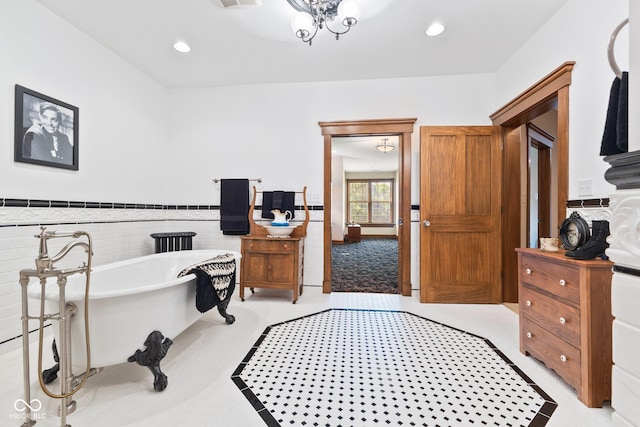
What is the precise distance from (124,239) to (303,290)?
2073 millimetres

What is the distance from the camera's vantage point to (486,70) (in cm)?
307

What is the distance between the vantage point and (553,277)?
5.33ft

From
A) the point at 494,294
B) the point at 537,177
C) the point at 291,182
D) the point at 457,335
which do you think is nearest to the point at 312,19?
the point at 291,182

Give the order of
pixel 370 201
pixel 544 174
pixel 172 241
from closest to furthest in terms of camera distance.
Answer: pixel 172 241 < pixel 544 174 < pixel 370 201

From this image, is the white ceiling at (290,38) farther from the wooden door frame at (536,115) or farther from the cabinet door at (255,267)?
the cabinet door at (255,267)

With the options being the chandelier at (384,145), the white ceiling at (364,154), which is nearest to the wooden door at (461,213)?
the white ceiling at (364,154)

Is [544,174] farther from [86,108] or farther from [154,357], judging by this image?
[86,108]

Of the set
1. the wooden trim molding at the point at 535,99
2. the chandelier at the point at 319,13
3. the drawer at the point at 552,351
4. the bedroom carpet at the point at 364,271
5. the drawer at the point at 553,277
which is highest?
the chandelier at the point at 319,13

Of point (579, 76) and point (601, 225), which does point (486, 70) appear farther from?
point (601, 225)

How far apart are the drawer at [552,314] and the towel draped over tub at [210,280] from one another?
2.20 meters

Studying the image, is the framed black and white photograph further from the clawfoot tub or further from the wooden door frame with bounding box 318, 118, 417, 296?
the wooden door frame with bounding box 318, 118, 417, 296

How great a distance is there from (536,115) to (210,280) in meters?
3.31

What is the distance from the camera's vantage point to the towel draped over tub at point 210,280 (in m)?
1.84

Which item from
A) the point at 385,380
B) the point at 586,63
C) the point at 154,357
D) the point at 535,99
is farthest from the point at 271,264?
the point at 586,63
